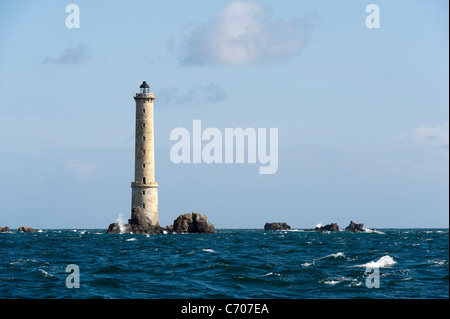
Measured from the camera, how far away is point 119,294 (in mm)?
26578

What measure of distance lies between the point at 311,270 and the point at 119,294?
12014 mm

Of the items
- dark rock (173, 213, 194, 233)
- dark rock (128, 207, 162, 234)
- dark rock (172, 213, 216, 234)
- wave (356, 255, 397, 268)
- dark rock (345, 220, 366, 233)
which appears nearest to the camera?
wave (356, 255, 397, 268)

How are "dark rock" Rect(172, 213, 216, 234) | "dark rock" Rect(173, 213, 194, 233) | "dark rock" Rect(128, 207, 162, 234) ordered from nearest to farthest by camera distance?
1. "dark rock" Rect(128, 207, 162, 234)
2. "dark rock" Rect(173, 213, 194, 233)
3. "dark rock" Rect(172, 213, 216, 234)

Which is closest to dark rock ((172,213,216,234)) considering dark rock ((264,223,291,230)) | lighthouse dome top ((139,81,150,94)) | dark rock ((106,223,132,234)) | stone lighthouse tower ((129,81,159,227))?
stone lighthouse tower ((129,81,159,227))

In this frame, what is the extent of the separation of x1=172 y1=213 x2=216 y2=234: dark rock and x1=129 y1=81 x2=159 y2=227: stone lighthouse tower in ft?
19.1

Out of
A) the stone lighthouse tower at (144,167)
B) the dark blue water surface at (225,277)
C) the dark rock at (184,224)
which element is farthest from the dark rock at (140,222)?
the dark blue water surface at (225,277)

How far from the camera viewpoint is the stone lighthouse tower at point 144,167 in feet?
298

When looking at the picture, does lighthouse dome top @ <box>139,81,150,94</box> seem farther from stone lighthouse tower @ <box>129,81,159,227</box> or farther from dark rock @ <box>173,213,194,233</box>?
dark rock @ <box>173,213,194,233</box>

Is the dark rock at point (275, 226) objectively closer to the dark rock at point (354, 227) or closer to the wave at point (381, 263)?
the dark rock at point (354, 227)

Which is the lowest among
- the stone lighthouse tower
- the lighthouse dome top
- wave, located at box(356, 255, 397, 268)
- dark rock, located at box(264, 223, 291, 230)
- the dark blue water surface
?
dark rock, located at box(264, 223, 291, 230)

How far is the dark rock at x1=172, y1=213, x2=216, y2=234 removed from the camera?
9612 centimetres

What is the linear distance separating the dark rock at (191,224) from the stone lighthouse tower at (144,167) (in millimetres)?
5818

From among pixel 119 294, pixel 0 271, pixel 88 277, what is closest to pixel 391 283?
pixel 119 294

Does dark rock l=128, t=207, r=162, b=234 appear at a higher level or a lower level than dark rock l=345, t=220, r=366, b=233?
higher
